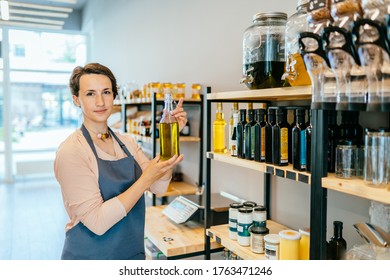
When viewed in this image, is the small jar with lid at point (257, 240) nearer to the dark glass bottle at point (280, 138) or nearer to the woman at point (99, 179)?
the dark glass bottle at point (280, 138)

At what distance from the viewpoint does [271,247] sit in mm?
1530

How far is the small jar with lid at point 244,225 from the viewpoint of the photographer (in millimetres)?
1712

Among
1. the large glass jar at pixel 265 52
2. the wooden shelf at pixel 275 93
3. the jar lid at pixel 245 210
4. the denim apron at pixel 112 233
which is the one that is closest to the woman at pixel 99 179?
the denim apron at pixel 112 233

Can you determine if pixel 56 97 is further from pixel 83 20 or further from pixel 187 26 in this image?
pixel 187 26

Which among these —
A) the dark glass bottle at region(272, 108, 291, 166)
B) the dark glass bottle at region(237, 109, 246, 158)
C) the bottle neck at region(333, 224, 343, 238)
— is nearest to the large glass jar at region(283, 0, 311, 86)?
the dark glass bottle at region(272, 108, 291, 166)

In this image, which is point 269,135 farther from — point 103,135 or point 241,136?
point 103,135

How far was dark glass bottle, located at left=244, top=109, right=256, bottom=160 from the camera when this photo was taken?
5.31 feet

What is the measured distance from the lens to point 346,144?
1199mm


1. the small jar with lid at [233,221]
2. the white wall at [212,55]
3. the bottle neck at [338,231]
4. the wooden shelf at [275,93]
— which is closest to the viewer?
the wooden shelf at [275,93]

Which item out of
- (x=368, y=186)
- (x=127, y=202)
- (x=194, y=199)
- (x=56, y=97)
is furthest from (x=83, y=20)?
(x=368, y=186)

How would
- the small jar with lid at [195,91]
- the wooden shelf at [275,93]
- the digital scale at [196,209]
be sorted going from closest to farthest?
the wooden shelf at [275,93] < the digital scale at [196,209] < the small jar with lid at [195,91]

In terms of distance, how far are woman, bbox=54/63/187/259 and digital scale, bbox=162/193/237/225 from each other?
0.62 meters

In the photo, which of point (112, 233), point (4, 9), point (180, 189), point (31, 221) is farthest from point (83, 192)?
point (4, 9)

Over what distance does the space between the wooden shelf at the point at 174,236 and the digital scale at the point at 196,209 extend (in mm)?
53
